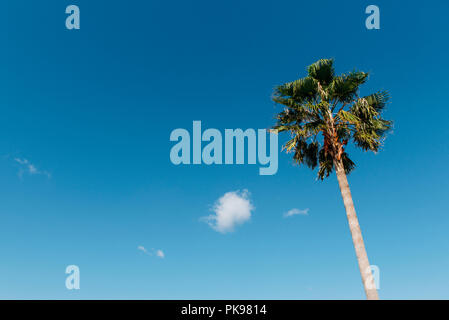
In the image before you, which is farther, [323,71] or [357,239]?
[323,71]

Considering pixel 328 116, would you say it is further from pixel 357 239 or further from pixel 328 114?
pixel 357 239

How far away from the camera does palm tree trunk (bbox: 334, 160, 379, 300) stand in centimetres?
998

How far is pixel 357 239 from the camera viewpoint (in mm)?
10945

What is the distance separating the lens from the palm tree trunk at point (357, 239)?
998 cm

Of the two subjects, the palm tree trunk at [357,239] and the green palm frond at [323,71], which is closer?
the palm tree trunk at [357,239]

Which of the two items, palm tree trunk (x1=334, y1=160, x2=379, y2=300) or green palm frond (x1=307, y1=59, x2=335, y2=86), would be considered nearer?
palm tree trunk (x1=334, y1=160, x2=379, y2=300)

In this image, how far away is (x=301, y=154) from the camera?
14.4 m

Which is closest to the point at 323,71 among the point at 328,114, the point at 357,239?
the point at 328,114

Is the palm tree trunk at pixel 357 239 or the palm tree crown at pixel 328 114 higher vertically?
the palm tree crown at pixel 328 114

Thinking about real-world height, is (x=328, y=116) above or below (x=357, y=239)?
above
